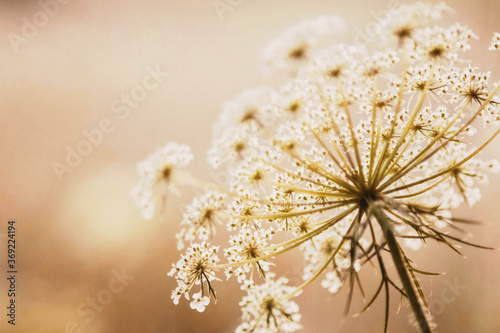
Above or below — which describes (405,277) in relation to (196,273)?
below

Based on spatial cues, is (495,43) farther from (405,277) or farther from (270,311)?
(270,311)

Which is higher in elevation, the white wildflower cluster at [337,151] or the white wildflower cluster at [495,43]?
the white wildflower cluster at [495,43]

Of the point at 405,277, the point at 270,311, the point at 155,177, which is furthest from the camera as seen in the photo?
the point at 270,311

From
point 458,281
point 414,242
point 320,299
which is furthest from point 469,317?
point 414,242

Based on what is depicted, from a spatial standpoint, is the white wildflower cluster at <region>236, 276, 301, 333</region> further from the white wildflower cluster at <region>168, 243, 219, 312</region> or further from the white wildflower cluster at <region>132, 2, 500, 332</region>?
the white wildflower cluster at <region>168, 243, 219, 312</region>

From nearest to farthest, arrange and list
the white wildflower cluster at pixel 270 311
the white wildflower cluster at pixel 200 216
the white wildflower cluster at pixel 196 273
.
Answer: the white wildflower cluster at pixel 270 311, the white wildflower cluster at pixel 200 216, the white wildflower cluster at pixel 196 273

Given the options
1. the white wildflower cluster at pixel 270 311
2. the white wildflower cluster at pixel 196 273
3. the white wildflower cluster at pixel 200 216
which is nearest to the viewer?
the white wildflower cluster at pixel 270 311

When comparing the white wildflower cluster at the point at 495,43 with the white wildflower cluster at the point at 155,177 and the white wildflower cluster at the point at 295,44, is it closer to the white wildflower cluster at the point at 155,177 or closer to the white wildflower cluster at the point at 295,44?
the white wildflower cluster at the point at 295,44

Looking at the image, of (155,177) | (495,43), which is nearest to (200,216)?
(155,177)

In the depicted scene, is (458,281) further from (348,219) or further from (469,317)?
(348,219)

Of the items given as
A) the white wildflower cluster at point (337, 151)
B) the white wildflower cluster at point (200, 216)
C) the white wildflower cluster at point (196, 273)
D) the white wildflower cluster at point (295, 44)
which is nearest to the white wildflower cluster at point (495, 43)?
the white wildflower cluster at point (337, 151)
